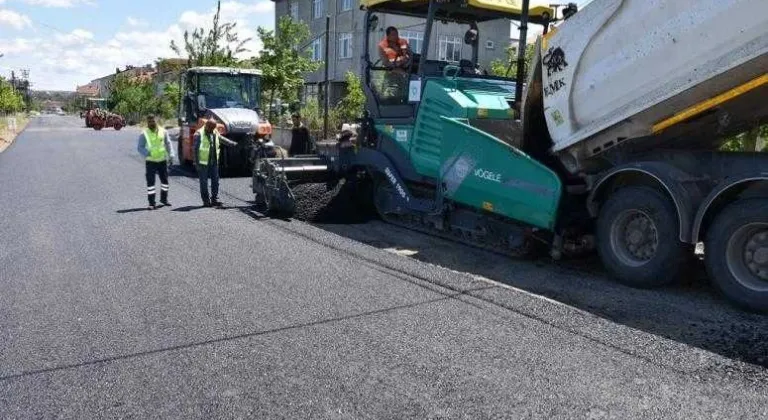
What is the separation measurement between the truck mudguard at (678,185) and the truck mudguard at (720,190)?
0.07 metres

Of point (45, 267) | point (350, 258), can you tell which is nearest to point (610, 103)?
point (350, 258)

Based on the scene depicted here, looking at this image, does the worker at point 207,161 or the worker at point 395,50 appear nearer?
the worker at point 395,50

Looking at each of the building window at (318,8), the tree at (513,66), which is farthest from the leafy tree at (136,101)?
the tree at (513,66)

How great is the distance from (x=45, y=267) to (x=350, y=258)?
2.93m

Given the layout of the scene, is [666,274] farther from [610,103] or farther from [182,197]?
[182,197]

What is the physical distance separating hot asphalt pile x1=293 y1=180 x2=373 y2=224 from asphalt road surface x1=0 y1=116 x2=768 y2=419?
1.55 metres

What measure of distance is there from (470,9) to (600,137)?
2882 millimetres

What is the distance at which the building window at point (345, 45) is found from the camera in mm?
33969

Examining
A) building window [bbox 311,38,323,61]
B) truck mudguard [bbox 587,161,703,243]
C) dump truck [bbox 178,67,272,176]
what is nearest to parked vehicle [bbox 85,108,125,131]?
building window [bbox 311,38,323,61]

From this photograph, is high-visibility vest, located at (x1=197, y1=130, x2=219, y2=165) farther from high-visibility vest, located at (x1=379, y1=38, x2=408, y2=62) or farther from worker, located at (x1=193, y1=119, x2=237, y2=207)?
high-visibility vest, located at (x1=379, y1=38, x2=408, y2=62)

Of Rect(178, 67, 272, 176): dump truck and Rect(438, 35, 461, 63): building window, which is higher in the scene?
Rect(438, 35, 461, 63): building window

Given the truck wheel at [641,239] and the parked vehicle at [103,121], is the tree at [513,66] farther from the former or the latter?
the parked vehicle at [103,121]

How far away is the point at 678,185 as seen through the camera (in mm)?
5461

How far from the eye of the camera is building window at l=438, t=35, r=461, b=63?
27.7 feet
